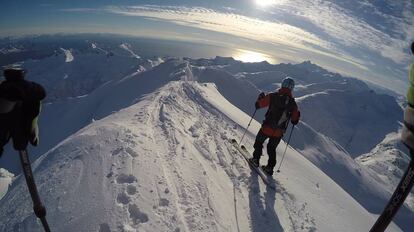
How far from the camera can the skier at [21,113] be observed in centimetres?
468

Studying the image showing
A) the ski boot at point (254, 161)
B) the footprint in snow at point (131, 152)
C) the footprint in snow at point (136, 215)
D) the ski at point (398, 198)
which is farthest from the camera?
the ski boot at point (254, 161)

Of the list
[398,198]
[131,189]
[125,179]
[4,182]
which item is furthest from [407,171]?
[4,182]

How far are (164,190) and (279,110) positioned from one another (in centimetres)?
502

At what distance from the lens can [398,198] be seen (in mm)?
2807

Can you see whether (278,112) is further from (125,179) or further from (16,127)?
(16,127)

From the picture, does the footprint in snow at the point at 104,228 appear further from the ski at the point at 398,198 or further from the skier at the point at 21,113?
the ski at the point at 398,198

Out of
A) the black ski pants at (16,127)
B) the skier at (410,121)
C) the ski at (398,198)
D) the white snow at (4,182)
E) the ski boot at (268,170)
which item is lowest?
the white snow at (4,182)

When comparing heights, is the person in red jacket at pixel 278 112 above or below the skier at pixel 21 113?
below

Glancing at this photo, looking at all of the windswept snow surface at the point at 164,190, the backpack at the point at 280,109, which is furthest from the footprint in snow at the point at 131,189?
the backpack at the point at 280,109

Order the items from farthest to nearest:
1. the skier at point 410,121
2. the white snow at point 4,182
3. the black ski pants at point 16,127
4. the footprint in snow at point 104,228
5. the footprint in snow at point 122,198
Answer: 1. the white snow at point 4,182
2. the footprint in snow at point 122,198
3. the footprint in snow at point 104,228
4. the black ski pants at point 16,127
5. the skier at point 410,121

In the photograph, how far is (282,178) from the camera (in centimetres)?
1129

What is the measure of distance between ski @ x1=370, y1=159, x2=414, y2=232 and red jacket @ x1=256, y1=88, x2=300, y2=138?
25.2ft

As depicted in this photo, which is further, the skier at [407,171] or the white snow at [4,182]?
the white snow at [4,182]

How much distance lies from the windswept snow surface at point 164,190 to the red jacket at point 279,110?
5.85 ft
